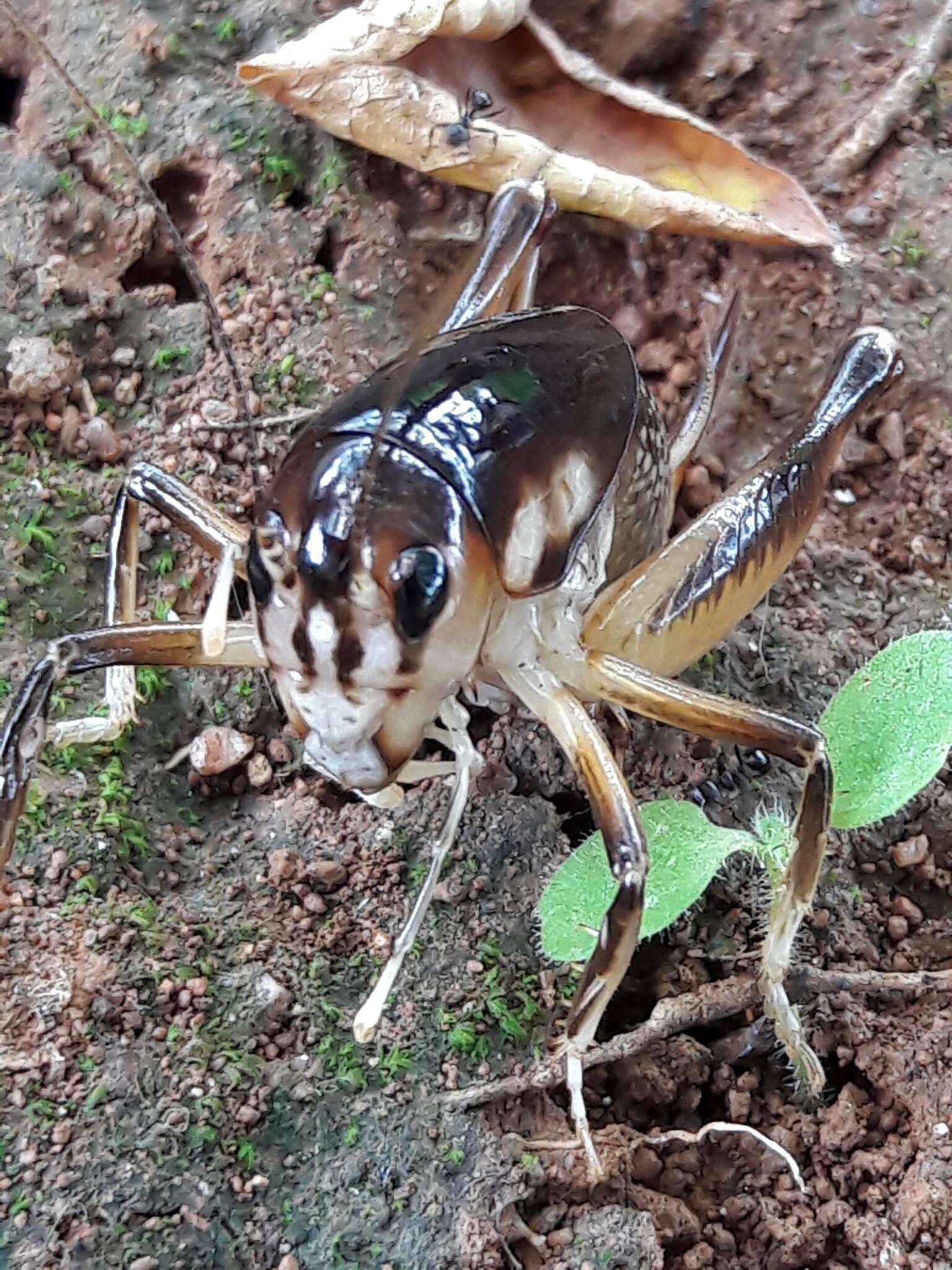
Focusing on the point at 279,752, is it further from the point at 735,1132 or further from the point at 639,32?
the point at 639,32

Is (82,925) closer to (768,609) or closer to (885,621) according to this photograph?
(768,609)

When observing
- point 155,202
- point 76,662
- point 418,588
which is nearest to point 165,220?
point 155,202

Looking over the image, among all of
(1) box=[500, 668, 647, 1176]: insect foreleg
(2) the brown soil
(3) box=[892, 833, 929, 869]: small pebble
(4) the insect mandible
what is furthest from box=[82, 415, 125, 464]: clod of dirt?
(3) box=[892, 833, 929, 869]: small pebble

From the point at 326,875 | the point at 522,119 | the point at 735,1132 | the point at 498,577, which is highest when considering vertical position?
the point at 522,119

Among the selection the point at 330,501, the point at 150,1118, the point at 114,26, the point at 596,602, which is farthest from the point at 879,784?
the point at 114,26

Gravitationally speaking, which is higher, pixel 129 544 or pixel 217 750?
pixel 129 544

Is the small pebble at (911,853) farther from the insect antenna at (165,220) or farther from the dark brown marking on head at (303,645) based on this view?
the insect antenna at (165,220)

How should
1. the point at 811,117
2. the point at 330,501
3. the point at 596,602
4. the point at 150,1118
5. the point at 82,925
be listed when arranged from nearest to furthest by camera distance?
the point at 330,501
the point at 150,1118
the point at 82,925
the point at 596,602
the point at 811,117
